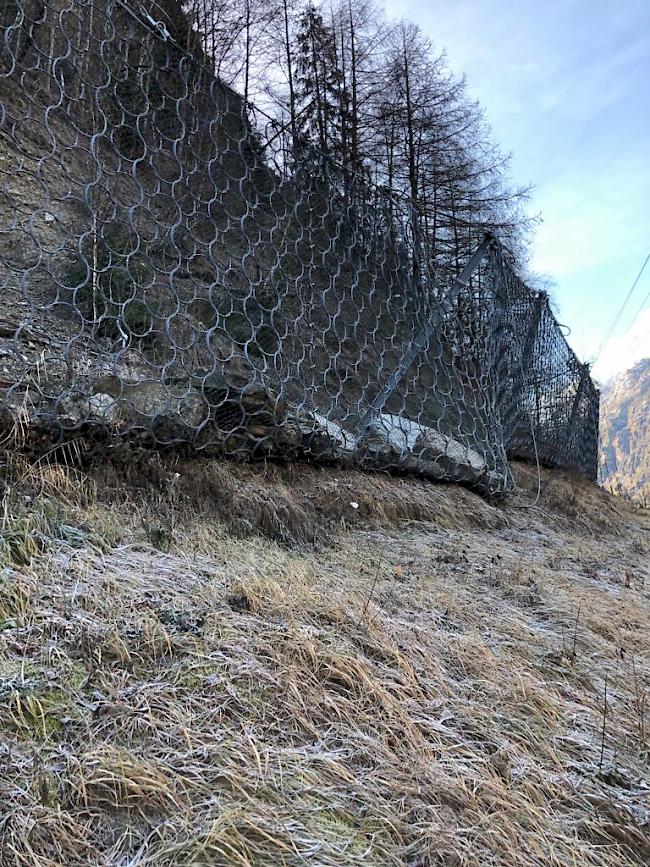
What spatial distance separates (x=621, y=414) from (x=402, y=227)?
27.7 m

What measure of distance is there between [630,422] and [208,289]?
2721 centimetres

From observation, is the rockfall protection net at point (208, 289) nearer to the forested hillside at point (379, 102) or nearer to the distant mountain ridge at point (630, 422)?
the forested hillside at point (379, 102)

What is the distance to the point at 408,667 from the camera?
112 cm

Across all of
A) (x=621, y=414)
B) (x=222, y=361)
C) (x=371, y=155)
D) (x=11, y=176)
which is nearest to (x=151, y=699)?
(x=222, y=361)

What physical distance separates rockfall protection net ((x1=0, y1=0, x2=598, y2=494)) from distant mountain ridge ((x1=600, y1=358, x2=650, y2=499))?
12.4 meters

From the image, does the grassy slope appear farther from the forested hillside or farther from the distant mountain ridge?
the distant mountain ridge

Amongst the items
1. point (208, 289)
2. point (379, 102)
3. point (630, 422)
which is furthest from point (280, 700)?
point (630, 422)

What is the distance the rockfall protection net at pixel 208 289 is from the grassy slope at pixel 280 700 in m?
0.43

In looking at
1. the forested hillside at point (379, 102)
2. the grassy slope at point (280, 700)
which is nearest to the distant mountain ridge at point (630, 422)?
the forested hillside at point (379, 102)

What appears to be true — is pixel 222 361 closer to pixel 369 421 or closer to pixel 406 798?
pixel 369 421

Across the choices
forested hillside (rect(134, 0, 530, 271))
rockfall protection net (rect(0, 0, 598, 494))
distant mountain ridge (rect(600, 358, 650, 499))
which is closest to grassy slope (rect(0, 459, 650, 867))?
rockfall protection net (rect(0, 0, 598, 494))

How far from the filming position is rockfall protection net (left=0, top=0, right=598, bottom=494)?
6.23 feet

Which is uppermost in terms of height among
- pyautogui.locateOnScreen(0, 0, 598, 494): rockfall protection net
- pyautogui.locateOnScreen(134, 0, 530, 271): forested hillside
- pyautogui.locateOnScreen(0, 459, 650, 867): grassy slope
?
pyautogui.locateOnScreen(134, 0, 530, 271): forested hillside

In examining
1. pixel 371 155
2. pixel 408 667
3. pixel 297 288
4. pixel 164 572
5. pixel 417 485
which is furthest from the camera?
pixel 371 155
